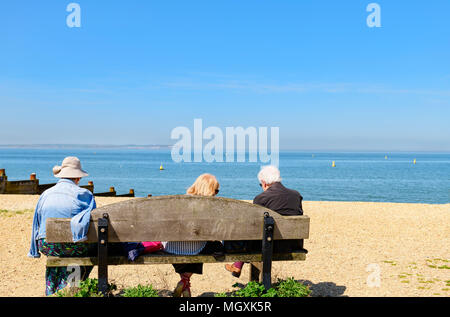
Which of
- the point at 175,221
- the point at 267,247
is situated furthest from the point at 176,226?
the point at 267,247

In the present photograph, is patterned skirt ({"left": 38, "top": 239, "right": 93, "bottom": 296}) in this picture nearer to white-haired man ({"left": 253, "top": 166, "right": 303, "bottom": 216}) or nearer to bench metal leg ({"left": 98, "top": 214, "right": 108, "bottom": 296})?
bench metal leg ({"left": 98, "top": 214, "right": 108, "bottom": 296})

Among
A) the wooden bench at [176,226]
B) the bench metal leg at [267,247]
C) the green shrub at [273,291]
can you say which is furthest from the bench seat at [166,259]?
the green shrub at [273,291]

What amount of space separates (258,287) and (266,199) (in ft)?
3.16

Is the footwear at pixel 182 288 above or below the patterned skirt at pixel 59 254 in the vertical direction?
below

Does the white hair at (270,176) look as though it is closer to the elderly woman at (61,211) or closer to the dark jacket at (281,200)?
the dark jacket at (281,200)

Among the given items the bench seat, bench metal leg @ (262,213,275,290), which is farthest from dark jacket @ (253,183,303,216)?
bench metal leg @ (262,213,275,290)

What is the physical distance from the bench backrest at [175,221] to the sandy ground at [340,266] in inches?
59.3

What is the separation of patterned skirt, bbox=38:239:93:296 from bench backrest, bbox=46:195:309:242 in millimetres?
276

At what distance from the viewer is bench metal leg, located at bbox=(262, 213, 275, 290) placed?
401 cm

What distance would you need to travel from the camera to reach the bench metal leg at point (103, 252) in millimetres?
3762

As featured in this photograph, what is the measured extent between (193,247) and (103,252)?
842 mm

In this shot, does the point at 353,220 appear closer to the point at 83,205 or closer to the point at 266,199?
the point at 266,199

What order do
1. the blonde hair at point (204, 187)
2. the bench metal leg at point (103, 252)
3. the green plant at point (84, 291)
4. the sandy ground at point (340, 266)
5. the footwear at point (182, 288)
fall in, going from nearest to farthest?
the bench metal leg at point (103, 252), the green plant at point (84, 291), the blonde hair at point (204, 187), the footwear at point (182, 288), the sandy ground at point (340, 266)

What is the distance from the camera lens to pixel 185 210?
385 centimetres
